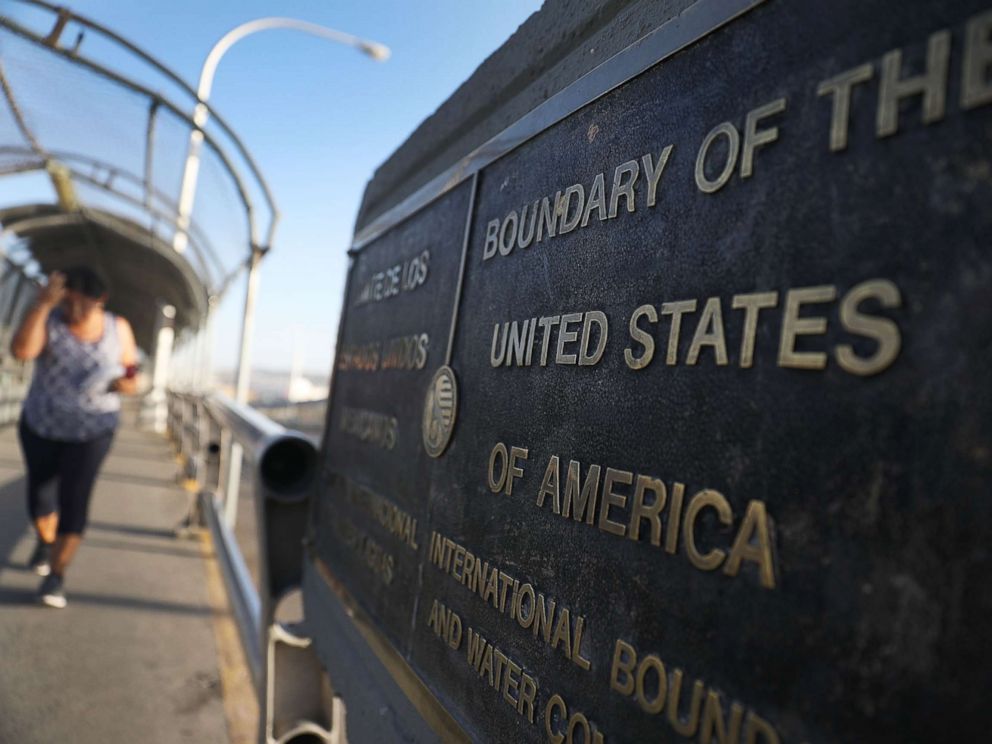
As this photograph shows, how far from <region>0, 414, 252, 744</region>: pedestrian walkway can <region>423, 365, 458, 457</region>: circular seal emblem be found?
85.0 inches

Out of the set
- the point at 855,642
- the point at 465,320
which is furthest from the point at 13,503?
the point at 855,642

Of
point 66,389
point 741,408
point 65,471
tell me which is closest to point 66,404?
point 66,389

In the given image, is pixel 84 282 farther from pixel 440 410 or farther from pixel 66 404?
pixel 440 410

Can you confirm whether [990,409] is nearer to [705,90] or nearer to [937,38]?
[937,38]

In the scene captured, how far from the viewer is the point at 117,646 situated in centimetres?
387

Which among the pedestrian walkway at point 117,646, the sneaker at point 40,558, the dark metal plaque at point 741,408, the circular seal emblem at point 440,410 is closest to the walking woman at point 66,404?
the pedestrian walkway at point 117,646

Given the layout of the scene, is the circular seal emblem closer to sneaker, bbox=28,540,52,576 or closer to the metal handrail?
the metal handrail

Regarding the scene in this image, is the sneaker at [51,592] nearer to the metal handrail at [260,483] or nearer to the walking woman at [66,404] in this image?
the walking woman at [66,404]

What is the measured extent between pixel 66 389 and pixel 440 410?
11.0 ft

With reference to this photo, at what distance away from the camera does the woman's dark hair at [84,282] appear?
423cm

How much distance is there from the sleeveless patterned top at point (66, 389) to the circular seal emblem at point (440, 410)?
320 centimetres

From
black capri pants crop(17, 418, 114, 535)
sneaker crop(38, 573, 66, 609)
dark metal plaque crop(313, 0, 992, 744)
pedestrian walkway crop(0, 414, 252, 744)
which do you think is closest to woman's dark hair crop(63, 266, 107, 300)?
black capri pants crop(17, 418, 114, 535)

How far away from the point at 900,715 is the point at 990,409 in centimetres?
31

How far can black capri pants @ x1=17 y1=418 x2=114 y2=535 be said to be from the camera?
4234mm
